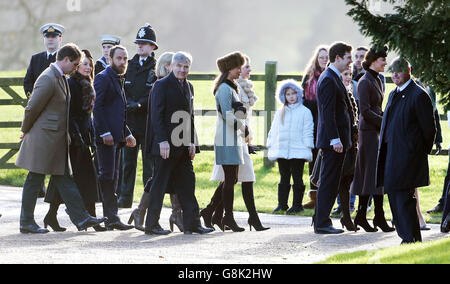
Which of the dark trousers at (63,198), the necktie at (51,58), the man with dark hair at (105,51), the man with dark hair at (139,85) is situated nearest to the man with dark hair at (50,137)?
the dark trousers at (63,198)

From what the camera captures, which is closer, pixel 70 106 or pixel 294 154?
pixel 70 106

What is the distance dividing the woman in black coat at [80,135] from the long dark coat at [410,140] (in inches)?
120

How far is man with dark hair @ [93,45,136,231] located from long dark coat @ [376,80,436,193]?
2897 millimetres

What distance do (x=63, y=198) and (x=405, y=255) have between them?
147 inches

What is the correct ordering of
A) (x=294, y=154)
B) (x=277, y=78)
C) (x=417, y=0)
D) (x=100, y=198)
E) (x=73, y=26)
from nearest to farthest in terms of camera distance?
(x=417, y=0), (x=100, y=198), (x=294, y=154), (x=277, y=78), (x=73, y=26)

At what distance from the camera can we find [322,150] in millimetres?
10328

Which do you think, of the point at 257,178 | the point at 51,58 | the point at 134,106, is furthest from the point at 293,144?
the point at 257,178

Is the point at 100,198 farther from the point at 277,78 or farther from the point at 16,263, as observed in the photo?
the point at 277,78

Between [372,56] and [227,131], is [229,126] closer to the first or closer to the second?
[227,131]

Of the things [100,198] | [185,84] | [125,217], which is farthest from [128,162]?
[185,84]

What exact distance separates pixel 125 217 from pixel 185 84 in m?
2.19

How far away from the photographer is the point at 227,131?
10.4 meters

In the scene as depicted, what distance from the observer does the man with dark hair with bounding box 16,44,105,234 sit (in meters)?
10.1

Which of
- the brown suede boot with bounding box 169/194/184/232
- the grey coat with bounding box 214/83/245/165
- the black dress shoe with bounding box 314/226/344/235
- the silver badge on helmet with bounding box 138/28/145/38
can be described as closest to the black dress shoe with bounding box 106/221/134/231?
the brown suede boot with bounding box 169/194/184/232
